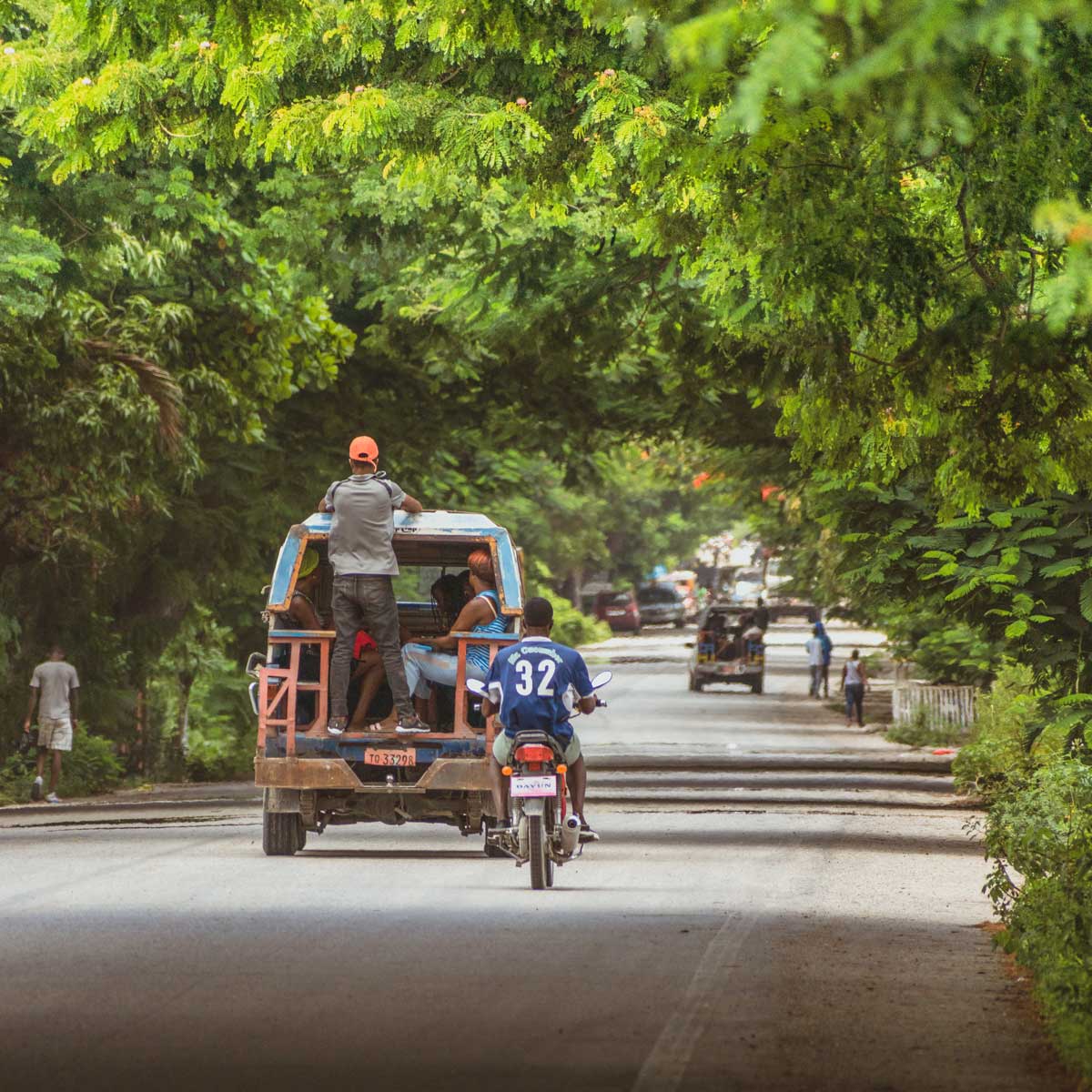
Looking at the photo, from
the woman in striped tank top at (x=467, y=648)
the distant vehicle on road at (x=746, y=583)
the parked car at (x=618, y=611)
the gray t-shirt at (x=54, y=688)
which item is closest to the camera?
the woman in striped tank top at (x=467, y=648)

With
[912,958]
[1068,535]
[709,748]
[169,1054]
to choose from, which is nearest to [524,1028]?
[169,1054]

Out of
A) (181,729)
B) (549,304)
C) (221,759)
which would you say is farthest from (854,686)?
(549,304)

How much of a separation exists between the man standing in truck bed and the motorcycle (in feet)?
4.76

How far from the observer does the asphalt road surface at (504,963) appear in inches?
305

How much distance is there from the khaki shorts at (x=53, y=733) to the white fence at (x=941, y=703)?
15.7 metres

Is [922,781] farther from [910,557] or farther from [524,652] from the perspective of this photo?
[524,652]

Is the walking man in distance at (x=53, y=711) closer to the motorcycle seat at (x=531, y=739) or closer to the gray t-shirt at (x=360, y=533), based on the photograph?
the gray t-shirt at (x=360, y=533)

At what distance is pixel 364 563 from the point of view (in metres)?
14.6

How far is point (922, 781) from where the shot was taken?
2586 cm

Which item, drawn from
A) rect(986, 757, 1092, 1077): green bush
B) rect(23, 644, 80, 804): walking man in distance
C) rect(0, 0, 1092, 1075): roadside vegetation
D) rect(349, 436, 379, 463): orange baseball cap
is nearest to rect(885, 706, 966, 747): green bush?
rect(0, 0, 1092, 1075): roadside vegetation

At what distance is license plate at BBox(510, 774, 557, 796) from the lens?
12.6 m

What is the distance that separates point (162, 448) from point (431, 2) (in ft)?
39.9

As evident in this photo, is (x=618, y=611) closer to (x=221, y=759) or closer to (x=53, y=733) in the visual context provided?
(x=221, y=759)

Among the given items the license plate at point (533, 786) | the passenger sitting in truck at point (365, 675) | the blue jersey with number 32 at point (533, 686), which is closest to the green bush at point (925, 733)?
the passenger sitting in truck at point (365, 675)
